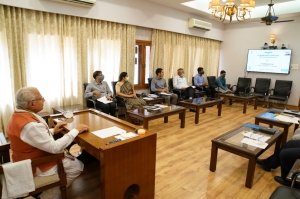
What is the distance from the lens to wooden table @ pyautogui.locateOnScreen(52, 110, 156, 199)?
Result: 147 centimetres

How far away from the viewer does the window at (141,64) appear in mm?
5172

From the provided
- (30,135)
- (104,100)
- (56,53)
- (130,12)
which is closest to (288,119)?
(104,100)

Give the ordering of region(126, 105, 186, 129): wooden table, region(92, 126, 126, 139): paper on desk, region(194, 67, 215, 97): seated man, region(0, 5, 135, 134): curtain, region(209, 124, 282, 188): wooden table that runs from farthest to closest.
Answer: region(194, 67, 215, 97): seated man
region(126, 105, 186, 129): wooden table
region(0, 5, 135, 134): curtain
region(209, 124, 282, 188): wooden table
region(92, 126, 126, 139): paper on desk

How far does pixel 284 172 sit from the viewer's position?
2.12m

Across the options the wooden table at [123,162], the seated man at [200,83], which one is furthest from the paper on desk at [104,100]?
the seated man at [200,83]

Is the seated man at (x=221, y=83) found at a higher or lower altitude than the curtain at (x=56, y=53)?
lower

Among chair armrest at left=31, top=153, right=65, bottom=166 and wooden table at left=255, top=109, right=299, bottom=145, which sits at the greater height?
chair armrest at left=31, top=153, right=65, bottom=166

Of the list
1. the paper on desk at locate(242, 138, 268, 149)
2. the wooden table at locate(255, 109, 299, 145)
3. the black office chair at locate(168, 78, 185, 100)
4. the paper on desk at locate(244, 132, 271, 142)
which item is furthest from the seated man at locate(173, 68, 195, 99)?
the paper on desk at locate(242, 138, 268, 149)

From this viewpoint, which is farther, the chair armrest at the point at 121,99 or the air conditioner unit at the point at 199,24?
the air conditioner unit at the point at 199,24

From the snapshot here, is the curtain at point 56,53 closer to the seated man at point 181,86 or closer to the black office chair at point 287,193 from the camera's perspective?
the seated man at point 181,86

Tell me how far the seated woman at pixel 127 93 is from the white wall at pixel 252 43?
4613 millimetres

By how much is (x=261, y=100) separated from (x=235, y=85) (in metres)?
0.96

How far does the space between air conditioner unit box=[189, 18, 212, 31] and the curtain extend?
2.10 metres

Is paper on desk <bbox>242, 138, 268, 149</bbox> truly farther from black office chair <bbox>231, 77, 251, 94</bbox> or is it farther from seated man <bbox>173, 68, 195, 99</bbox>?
black office chair <bbox>231, 77, 251, 94</bbox>
